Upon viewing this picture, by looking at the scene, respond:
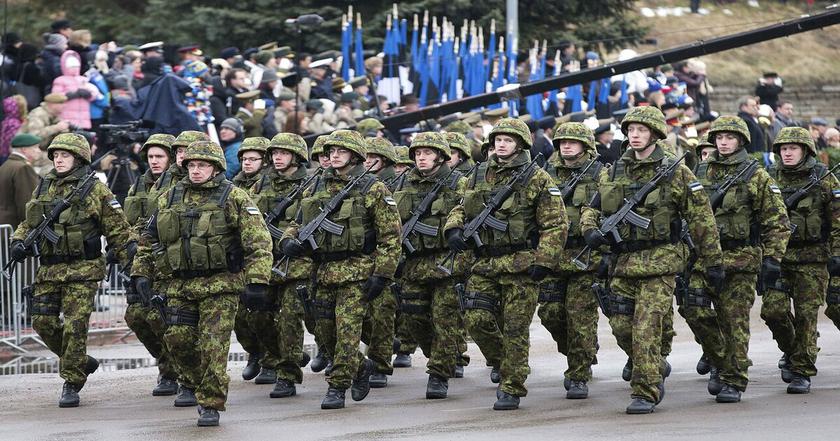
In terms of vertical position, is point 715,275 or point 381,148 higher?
point 715,275

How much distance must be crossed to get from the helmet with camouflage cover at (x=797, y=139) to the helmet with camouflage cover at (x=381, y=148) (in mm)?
3225

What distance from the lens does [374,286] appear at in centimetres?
1213

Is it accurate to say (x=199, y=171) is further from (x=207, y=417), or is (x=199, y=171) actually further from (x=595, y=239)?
(x=595, y=239)

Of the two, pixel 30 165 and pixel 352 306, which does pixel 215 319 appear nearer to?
pixel 352 306

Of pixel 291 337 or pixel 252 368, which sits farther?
pixel 252 368

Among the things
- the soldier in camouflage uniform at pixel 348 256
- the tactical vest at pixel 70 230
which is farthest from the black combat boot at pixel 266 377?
the tactical vest at pixel 70 230

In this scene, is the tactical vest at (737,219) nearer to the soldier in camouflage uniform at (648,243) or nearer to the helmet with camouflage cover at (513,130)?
the soldier in camouflage uniform at (648,243)

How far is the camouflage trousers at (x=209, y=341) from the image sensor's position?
11406 millimetres

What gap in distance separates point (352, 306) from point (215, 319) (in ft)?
3.81

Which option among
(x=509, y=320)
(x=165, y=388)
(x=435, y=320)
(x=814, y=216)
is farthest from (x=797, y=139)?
(x=165, y=388)

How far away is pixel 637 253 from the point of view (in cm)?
1172

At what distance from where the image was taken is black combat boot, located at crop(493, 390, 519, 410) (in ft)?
39.3

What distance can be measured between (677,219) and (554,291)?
159 centimetres

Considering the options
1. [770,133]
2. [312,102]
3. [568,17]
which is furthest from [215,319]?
[568,17]
